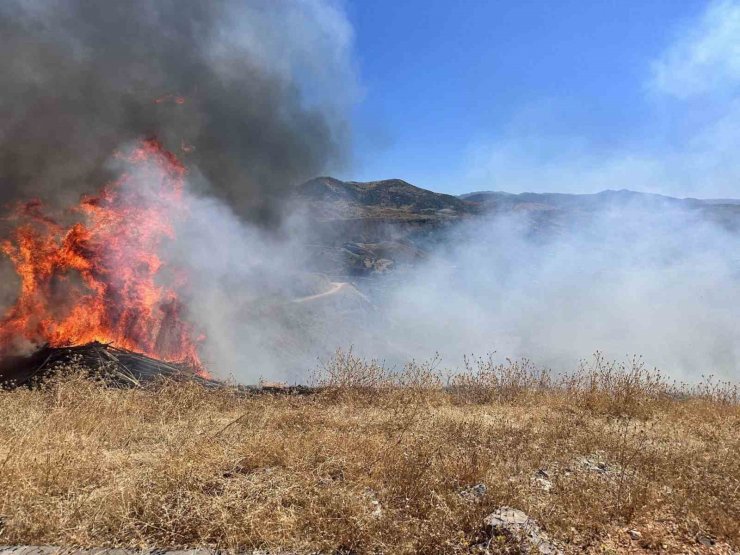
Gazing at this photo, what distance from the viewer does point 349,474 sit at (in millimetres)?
3244

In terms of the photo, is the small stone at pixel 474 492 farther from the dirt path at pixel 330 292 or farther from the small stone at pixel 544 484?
the dirt path at pixel 330 292

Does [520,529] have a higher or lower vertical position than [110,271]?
lower

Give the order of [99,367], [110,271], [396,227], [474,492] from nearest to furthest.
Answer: [474,492] < [99,367] < [110,271] < [396,227]

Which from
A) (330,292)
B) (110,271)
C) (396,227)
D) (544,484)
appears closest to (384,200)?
(396,227)

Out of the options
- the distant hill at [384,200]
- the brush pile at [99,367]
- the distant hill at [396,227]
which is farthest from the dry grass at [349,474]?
the distant hill at [384,200]

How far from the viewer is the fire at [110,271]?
10250 millimetres

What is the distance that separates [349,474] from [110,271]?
1049 centimetres

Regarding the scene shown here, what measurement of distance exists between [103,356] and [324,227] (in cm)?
2449

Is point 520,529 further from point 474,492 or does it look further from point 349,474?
point 349,474

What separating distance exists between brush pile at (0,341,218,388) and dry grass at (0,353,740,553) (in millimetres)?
1321

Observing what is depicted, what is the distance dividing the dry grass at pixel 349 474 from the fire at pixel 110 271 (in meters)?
4.98

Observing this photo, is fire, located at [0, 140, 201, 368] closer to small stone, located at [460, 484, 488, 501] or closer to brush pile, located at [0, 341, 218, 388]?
brush pile, located at [0, 341, 218, 388]

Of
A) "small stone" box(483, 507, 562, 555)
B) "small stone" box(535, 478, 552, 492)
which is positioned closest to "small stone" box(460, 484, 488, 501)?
"small stone" box(483, 507, 562, 555)

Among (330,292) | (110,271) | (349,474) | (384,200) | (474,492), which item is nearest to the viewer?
(474,492)
